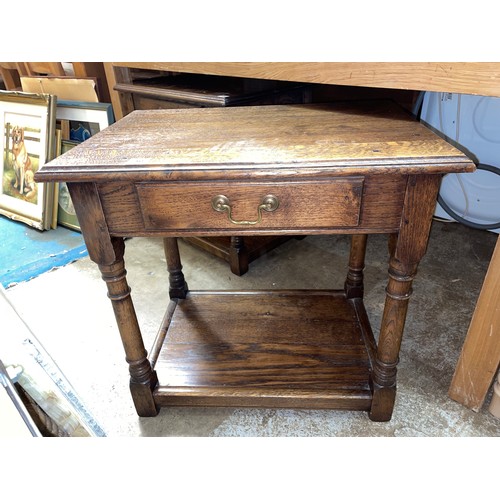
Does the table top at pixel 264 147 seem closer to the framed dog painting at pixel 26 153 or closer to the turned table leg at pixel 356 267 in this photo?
the turned table leg at pixel 356 267

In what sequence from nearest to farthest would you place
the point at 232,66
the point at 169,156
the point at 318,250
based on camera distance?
the point at 169,156 → the point at 232,66 → the point at 318,250

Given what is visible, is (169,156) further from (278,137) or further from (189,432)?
(189,432)

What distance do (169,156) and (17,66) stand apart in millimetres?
2095

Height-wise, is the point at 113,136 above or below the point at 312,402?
above

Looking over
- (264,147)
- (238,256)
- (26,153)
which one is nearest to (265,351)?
(238,256)

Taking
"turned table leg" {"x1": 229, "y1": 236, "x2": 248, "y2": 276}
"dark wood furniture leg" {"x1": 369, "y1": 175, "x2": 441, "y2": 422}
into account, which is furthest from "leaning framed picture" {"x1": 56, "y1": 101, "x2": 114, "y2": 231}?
"dark wood furniture leg" {"x1": 369, "y1": 175, "x2": 441, "y2": 422}

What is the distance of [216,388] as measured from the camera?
994mm

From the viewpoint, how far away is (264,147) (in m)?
0.71

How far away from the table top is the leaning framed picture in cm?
Answer: 110

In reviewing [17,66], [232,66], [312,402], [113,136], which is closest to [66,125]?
[17,66]

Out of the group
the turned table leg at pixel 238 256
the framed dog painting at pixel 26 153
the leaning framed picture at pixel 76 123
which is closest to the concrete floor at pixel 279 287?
the turned table leg at pixel 238 256

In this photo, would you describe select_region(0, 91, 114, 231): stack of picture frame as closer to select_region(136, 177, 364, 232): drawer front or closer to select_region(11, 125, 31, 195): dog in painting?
select_region(11, 125, 31, 195): dog in painting

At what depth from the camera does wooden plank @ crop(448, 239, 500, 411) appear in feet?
2.85

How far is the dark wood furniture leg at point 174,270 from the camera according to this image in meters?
1.26
